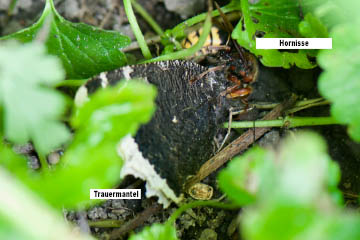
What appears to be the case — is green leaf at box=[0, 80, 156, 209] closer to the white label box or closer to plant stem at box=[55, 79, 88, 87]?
plant stem at box=[55, 79, 88, 87]

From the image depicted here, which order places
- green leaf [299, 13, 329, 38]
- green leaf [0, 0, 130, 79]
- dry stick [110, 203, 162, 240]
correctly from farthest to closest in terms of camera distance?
green leaf [0, 0, 130, 79], dry stick [110, 203, 162, 240], green leaf [299, 13, 329, 38]

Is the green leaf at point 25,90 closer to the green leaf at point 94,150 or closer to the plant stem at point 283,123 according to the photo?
the green leaf at point 94,150

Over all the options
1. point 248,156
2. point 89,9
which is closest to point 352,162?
point 248,156

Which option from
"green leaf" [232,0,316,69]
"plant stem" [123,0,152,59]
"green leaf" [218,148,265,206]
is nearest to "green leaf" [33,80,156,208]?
"green leaf" [218,148,265,206]

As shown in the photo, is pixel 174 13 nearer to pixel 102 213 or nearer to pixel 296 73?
pixel 296 73

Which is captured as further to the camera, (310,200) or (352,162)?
(352,162)

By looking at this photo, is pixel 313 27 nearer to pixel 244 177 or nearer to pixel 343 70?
pixel 343 70

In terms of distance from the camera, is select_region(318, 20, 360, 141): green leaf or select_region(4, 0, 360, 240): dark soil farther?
select_region(4, 0, 360, 240): dark soil
